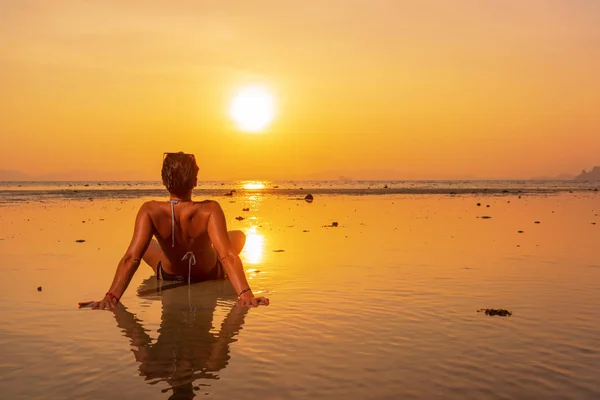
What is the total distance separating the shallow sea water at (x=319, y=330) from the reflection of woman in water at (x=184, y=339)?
0.09 ft

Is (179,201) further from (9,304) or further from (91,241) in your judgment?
(91,241)

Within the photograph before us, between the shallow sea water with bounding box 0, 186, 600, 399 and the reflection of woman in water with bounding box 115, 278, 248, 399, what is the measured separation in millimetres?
26

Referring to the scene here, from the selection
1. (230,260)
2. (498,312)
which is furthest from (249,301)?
(498,312)

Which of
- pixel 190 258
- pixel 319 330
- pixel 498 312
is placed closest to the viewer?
pixel 319 330

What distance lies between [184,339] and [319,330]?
161 centimetres

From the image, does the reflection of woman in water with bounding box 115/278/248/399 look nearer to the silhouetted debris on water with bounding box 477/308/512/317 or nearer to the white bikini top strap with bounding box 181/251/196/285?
the white bikini top strap with bounding box 181/251/196/285

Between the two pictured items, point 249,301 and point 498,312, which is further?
point 249,301

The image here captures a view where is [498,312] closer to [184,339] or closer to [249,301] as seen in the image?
[249,301]

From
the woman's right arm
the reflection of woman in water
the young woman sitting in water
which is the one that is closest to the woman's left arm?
the young woman sitting in water

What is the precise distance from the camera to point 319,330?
694 centimetres

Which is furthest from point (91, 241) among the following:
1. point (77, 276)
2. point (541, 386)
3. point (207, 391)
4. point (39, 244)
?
point (541, 386)

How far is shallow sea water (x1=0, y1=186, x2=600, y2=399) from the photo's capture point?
5.10m

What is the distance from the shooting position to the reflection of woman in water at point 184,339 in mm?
5359

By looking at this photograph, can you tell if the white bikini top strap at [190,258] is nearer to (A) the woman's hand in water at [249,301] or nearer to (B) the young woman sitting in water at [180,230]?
(B) the young woman sitting in water at [180,230]
